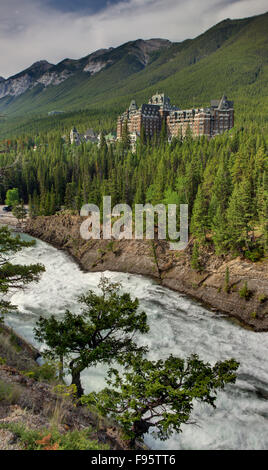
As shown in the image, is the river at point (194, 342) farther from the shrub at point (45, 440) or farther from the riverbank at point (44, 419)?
the shrub at point (45, 440)

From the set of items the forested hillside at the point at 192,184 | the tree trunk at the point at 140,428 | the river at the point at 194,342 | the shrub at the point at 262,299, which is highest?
the forested hillside at the point at 192,184

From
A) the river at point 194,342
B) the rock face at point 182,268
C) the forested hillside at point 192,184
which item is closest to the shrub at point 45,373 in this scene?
the river at point 194,342

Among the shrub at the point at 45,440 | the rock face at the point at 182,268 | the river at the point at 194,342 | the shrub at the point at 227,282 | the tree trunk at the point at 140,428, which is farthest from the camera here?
the shrub at the point at 227,282

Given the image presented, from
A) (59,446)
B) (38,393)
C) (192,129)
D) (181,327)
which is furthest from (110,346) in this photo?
(192,129)

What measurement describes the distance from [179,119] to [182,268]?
128 meters

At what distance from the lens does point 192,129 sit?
154375mm

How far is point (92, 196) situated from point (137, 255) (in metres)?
31.2

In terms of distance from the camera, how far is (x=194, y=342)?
103ft

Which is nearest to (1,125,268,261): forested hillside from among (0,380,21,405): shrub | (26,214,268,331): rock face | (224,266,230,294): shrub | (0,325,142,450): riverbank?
(26,214,268,331): rock face

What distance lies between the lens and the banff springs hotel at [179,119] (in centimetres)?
15112

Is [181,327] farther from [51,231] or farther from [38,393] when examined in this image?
[51,231]

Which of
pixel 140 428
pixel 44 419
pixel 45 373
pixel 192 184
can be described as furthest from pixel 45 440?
pixel 192 184

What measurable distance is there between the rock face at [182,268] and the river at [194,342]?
214cm

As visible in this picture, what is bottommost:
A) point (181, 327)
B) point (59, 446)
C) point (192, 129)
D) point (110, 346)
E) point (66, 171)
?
point (181, 327)
